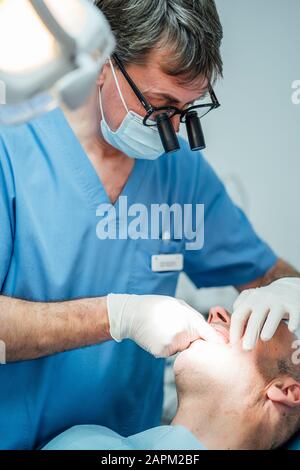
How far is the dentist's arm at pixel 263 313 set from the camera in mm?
1371

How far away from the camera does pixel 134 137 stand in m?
1.41

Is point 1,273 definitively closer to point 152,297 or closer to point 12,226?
point 12,226

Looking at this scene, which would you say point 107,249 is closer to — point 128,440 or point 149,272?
point 149,272

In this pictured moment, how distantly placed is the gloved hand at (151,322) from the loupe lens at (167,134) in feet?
1.16

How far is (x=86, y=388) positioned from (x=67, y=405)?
0.20 feet

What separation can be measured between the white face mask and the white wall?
0.31 metres

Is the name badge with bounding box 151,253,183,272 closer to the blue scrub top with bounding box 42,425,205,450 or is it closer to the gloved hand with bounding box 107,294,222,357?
the gloved hand with bounding box 107,294,222,357

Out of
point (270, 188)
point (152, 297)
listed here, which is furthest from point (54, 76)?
point (270, 188)

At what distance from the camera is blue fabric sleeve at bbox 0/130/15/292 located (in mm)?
1345

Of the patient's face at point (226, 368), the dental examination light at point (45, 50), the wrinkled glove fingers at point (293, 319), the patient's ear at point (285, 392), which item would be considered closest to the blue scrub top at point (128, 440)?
the patient's face at point (226, 368)

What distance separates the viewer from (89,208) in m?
1.48

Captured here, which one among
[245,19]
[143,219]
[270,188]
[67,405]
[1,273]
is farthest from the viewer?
[270,188]

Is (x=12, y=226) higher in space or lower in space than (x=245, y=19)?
lower
